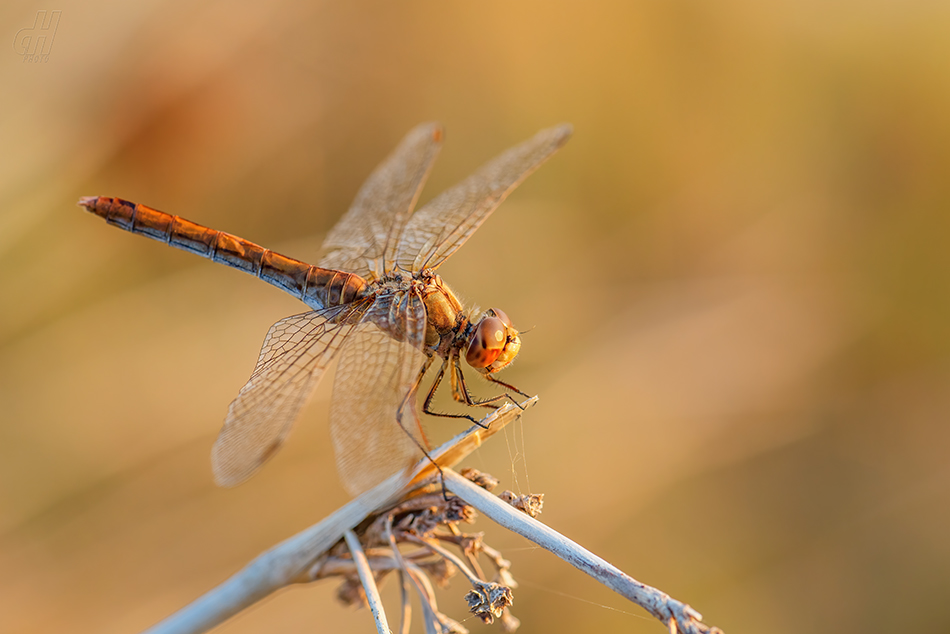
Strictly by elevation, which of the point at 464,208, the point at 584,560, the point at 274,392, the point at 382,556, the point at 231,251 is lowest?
the point at 584,560

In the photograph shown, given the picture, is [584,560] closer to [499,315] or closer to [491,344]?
[491,344]

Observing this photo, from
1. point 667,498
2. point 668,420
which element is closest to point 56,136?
point 668,420

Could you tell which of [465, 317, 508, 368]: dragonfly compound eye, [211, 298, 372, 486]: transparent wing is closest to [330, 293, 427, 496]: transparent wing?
[211, 298, 372, 486]: transparent wing

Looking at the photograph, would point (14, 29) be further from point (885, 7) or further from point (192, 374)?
point (885, 7)

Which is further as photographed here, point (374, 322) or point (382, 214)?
point (382, 214)

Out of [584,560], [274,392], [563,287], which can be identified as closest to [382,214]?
[274,392]

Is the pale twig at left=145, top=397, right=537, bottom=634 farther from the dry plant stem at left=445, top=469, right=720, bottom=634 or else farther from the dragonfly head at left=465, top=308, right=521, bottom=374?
the dragonfly head at left=465, top=308, right=521, bottom=374

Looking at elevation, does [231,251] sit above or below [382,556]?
above
